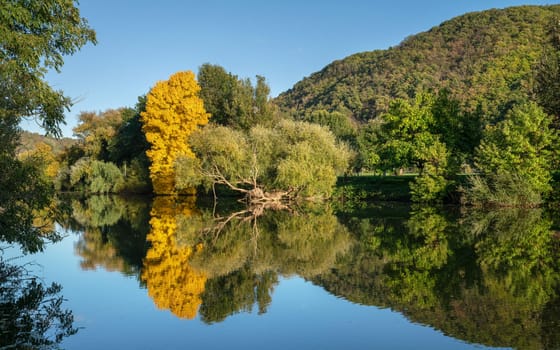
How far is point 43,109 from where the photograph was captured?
10836 mm

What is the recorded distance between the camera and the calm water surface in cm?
877

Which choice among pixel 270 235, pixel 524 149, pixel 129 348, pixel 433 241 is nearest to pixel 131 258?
pixel 270 235

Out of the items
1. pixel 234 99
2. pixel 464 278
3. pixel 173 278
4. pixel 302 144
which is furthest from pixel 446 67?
pixel 173 278

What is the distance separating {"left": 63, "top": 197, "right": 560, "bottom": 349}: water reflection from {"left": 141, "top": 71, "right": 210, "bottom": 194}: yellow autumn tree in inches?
773

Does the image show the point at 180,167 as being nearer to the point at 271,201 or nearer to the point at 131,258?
the point at 271,201

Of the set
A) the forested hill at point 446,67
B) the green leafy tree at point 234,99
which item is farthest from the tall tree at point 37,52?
the forested hill at point 446,67

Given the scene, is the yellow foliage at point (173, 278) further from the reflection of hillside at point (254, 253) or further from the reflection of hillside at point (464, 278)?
the reflection of hillside at point (464, 278)

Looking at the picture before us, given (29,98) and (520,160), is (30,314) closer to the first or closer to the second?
(29,98)

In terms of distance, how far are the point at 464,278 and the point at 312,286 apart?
4189 mm

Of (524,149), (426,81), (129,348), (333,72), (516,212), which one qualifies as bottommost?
(129,348)

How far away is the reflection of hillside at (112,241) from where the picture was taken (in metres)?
15.7

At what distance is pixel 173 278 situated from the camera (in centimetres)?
1310

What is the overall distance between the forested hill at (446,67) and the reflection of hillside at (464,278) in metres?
61.2

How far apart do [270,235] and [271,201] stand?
18868mm
